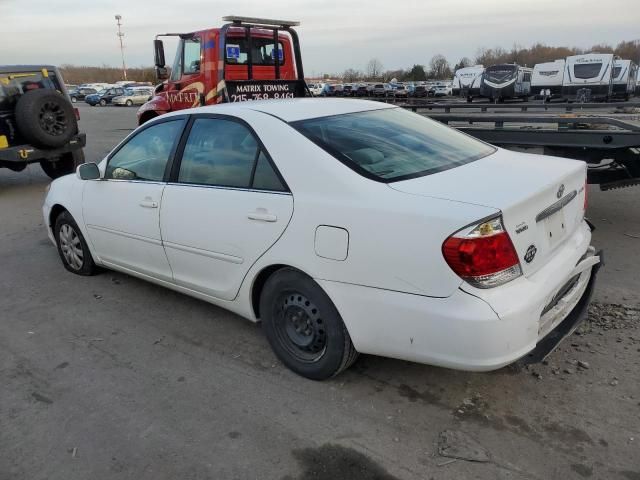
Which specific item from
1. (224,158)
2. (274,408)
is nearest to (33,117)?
(224,158)

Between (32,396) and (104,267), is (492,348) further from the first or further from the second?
(104,267)

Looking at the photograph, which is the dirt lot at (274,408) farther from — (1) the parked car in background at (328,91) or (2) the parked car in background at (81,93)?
(2) the parked car in background at (81,93)

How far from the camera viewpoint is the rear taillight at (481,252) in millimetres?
2400

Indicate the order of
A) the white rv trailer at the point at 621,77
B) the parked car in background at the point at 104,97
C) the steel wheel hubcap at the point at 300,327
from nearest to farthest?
the steel wheel hubcap at the point at 300,327
the white rv trailer at the point at 621,77
the parked car in background at the point at 104,97

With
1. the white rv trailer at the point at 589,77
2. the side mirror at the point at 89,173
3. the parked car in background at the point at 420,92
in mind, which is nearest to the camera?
the side mirror at the point at 89,173

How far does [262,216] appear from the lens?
3084 mm

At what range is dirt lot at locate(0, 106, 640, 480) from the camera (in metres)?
2.50

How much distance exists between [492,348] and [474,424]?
1.71ft

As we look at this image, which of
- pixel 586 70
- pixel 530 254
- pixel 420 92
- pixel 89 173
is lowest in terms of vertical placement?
pixel 530 254

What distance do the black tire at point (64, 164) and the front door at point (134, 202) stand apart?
6.05 m

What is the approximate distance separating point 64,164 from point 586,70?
1188 inches

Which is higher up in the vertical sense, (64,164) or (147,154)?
(147,154)

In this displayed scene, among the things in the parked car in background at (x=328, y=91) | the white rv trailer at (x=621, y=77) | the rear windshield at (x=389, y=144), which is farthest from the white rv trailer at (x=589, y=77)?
the rear windshield at (x=389, y=144)

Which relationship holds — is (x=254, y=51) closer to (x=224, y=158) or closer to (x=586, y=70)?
(x=224, y=158)
